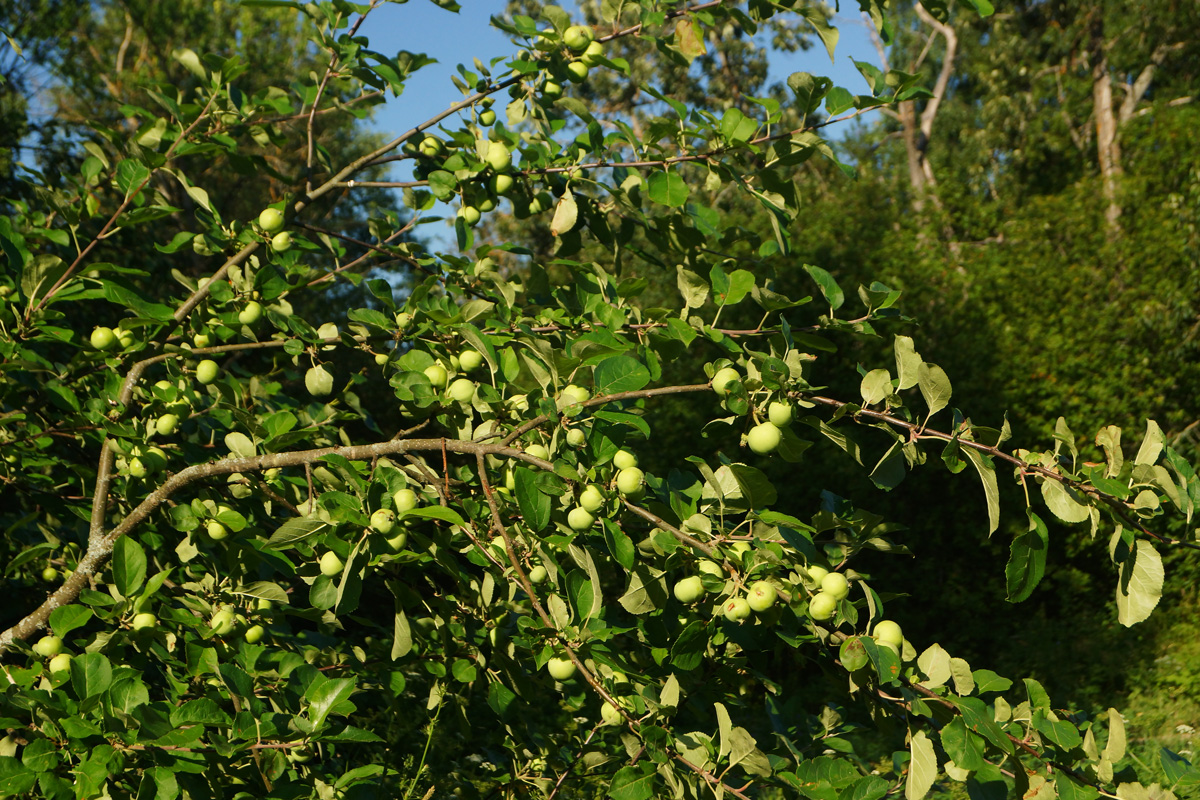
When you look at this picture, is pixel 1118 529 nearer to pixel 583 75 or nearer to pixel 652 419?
pixel 583 75

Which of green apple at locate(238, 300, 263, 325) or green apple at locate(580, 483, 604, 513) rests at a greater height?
green apple at locate(238, 300, 263, 325)

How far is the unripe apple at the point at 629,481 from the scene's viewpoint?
1209mm

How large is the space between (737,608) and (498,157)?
1127mm

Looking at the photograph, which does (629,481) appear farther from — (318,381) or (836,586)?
A: (318,381)

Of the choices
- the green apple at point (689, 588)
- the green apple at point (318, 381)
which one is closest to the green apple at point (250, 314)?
the green apple at point (318, 381)

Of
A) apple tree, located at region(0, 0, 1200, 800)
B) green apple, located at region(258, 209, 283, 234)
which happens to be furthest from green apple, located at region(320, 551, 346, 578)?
green apple, located at region(258, 209, 283, 234)

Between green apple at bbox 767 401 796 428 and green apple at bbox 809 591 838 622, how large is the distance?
24cm

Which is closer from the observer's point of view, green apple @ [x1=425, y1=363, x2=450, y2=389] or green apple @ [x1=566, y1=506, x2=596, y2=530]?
green apple @ [x1=566, y1=506, x2=596, y2=530]

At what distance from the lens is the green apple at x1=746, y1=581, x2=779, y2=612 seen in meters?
1.15

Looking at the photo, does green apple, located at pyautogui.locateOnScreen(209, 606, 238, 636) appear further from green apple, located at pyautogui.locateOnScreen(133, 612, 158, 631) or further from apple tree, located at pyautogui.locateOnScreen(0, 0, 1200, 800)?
green apple, located at pyautogui.locateOnScreen(133, 612, 158, 631)

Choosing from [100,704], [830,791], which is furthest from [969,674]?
[100,704]

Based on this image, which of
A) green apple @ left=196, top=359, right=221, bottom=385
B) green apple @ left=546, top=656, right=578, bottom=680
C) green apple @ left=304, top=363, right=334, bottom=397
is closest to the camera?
green apple @ left=546, top=656, right=578, bottom=680

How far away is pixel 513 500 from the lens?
1.50 metres

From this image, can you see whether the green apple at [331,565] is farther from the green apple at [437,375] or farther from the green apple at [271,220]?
the green apple at [271,220]
